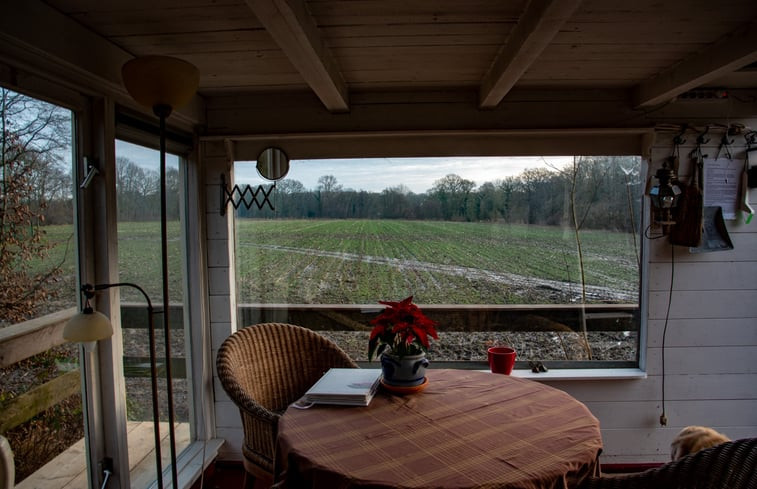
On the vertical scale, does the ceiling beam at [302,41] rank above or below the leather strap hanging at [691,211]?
above

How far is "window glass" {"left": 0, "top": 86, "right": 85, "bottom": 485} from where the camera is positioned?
1397 millimetres

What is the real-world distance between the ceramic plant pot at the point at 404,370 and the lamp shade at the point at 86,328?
1009 mm

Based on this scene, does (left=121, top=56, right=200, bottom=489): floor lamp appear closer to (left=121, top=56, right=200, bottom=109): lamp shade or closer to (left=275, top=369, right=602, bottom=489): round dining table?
(left=121, top=56, right=200, bottom=109): lamp shade

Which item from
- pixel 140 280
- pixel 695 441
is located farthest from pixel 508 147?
pixel 140 280

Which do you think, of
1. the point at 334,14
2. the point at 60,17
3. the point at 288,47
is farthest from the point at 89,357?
the point at 334,14

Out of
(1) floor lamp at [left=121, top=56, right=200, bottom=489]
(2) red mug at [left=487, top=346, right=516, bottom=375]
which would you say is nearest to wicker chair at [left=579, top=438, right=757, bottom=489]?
(2) red mug at [left=487, top=346, right=516, bottom=375]

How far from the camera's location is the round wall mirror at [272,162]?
8.87 ft

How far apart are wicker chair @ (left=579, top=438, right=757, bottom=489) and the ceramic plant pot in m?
0.70

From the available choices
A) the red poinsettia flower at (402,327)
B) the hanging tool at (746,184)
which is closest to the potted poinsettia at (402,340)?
the red poinsettia flower at (402,327)

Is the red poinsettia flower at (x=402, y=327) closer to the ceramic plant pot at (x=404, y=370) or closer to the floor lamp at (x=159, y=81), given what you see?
the ceramic plant pot at (x=404, y=370)

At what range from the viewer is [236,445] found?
2.75 meters

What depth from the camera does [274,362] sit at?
2334mm

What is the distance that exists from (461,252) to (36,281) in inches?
84.4

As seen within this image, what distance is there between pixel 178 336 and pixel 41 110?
55.3 inches
